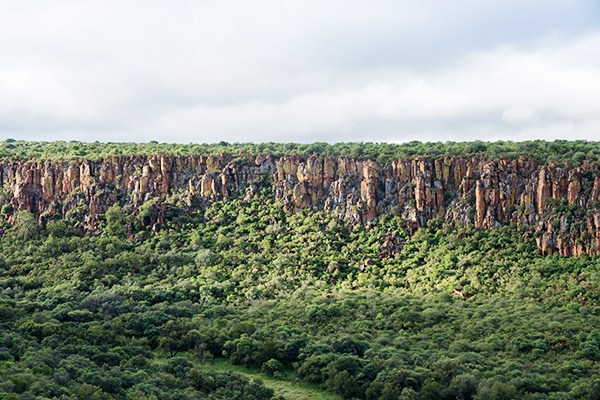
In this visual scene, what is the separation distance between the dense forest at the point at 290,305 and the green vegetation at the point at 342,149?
33.9 inches

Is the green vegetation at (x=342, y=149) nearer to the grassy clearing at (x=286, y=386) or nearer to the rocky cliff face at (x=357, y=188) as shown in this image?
the rocky cliff face at (x=357, y=188)

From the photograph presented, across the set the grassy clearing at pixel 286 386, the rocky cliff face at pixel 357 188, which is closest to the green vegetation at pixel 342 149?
the rocky cliff face at pixel 357 188

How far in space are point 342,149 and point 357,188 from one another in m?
17.6

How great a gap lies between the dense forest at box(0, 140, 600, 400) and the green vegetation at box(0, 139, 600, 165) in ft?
2.83

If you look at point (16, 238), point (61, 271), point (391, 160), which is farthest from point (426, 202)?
point (16, 238)

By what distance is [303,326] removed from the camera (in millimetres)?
84438

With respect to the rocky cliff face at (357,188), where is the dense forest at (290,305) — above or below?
below

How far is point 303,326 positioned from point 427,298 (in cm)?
1571

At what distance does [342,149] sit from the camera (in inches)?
5002

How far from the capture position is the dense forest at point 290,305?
220 feet

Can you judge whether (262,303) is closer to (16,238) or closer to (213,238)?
(213,238)

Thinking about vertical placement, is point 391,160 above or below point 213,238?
above

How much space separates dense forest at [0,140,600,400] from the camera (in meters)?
66.9

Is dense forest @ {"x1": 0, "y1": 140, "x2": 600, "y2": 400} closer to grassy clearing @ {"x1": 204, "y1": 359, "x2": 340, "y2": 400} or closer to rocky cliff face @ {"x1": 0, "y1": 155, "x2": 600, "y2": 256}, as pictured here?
grassy clearing @ {"x1": 204, "y1": 359, "x2": 340, "y2": 400}
